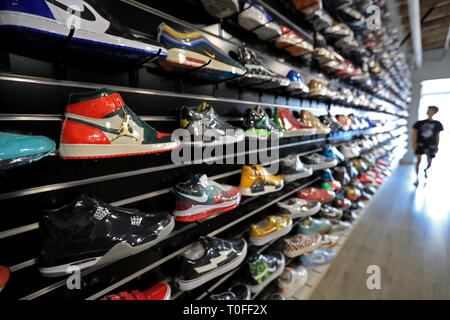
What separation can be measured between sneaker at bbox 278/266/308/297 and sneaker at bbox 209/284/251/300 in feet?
1.63

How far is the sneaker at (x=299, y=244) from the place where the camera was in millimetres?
1768

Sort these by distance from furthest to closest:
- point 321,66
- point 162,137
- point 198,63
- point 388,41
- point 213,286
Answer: point 388,41 → point 321,66 → point 213,286 → point 198,63 → point 162,137

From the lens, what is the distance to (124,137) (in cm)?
68

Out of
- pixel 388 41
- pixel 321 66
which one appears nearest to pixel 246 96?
pixel 321 66

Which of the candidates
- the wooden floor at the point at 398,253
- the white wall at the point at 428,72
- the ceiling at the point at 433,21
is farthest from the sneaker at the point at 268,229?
the white wall at the point at 428,72

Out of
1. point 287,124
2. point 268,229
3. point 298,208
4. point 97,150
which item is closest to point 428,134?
point 298,208

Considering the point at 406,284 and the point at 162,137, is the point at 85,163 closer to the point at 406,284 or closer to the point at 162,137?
the point at 162,137

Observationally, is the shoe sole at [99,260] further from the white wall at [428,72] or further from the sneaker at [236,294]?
the white wall at [428,72]

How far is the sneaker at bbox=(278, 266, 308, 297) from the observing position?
1.73 m

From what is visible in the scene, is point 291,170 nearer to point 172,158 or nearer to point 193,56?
point 172,158

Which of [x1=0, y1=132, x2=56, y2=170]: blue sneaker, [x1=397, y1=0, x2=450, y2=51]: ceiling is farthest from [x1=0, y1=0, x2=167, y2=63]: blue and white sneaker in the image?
Result: [x1=397, y1=0, x2=450, y2=51]: ceiling

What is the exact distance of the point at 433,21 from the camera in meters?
4.05

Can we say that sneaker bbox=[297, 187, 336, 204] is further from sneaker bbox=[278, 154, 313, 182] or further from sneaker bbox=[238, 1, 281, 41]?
sneaker bbox=[238, 1, 281, 41]

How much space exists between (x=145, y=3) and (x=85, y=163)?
31.7 inches
